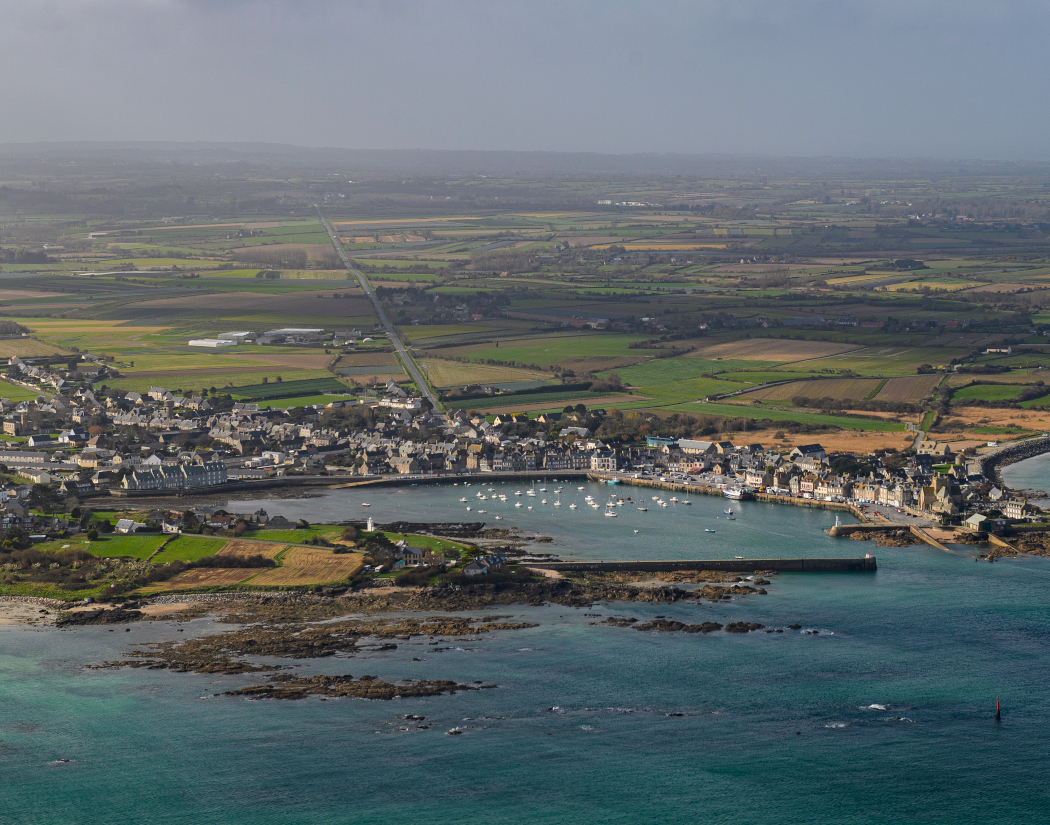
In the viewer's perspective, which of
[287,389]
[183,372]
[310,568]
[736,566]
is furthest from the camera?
[183,372]

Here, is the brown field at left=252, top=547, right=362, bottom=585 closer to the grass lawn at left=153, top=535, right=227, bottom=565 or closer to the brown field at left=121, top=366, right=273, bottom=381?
the grass lawn at left=153, top=535, right=227, bottom=565

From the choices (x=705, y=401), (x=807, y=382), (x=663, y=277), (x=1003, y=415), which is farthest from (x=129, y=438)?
(x=663, y=277)

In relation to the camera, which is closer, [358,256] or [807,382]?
[807,382]

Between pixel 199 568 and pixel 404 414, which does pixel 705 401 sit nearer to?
pixel 404 414

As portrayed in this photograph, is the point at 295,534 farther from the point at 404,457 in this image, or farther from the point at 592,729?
the point at 592,729

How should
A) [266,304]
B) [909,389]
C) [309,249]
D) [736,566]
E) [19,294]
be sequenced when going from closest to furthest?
1. [736,566]
2. [909,389]
3. [266,304]
4. [19,294]
5. [309,249]

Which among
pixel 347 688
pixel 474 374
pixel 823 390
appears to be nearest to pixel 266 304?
pixel 474 374
